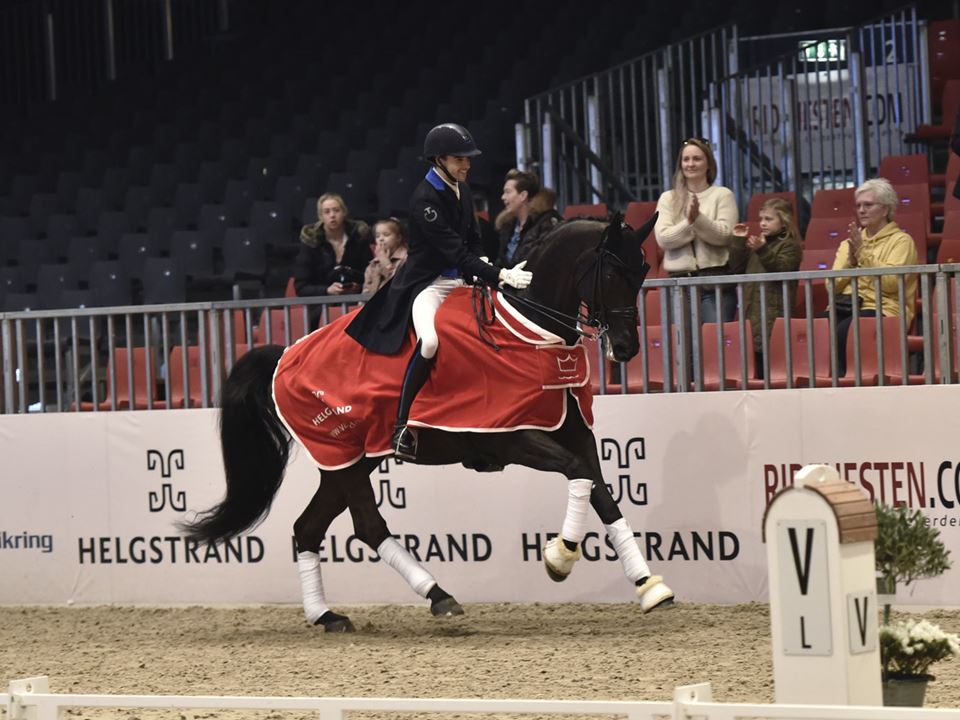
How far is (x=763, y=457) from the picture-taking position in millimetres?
8195

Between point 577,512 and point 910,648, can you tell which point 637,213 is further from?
point 910,648

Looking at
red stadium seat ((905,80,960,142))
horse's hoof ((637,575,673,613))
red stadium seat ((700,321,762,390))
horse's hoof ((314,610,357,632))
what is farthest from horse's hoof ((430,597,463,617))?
red stadium seat ((905,80,960,142))

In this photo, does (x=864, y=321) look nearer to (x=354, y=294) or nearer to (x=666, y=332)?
(x=666, y=332)

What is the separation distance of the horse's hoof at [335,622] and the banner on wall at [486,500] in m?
0.87

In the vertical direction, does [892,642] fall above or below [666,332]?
below

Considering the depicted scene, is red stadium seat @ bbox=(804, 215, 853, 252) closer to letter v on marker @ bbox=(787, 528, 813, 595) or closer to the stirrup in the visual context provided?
the stirrup

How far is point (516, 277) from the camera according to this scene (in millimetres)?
7551

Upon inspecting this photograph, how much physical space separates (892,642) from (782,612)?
1.93 ft

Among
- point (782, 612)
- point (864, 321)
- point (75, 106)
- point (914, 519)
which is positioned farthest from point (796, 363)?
point (75, 106)

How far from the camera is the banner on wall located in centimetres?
795

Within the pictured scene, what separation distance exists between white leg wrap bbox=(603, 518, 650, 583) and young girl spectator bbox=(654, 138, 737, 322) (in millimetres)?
1715

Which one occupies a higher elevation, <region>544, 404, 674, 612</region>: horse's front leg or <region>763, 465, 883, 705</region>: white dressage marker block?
<region>763, 465, 883, 705</region>: white dressage marker block

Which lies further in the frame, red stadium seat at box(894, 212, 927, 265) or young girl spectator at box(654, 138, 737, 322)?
red stadium seat at box(894, 212, 927, 265)

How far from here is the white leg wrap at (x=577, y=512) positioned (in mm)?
7379
